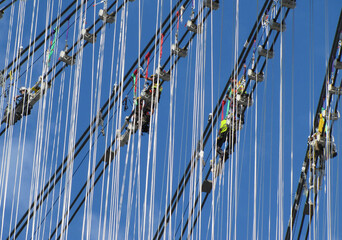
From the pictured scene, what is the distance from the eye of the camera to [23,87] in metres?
20.0

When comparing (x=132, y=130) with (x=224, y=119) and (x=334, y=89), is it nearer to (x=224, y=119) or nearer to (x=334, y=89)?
(x=224, y=119)

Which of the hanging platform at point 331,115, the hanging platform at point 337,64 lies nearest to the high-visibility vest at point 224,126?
the hanging platform at point 331,115

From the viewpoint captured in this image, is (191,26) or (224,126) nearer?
(191,26)

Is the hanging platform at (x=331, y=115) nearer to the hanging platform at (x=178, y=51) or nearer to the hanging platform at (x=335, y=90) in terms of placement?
the hanging platform at (x=335, y=90)

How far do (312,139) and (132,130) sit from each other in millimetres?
2835

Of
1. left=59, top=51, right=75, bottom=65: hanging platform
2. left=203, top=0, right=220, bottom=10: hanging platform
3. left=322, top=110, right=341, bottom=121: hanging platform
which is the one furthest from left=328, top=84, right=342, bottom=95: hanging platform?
left=59, top=51, right=75, bottom=65: hanging platform


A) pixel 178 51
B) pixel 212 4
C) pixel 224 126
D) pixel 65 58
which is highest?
pixel 212 4

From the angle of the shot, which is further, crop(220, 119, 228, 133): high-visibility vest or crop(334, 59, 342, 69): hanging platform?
crop(220, 119, 228, 133): high-visibility vest

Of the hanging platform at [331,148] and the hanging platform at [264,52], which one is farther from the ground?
the hanging platform at [264,52]

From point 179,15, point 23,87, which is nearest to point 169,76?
point 179,15

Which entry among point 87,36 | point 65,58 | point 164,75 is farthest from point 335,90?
point 65,58

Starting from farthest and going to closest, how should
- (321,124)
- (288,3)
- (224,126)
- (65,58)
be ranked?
(224,126) < (321,124) < (65,58) < (288,3)

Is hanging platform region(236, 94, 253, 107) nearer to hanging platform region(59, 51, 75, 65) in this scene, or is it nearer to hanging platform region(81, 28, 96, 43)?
hanging platform region(81, 28, 96, 43)

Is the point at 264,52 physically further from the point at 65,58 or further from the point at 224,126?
the point at 65,58
